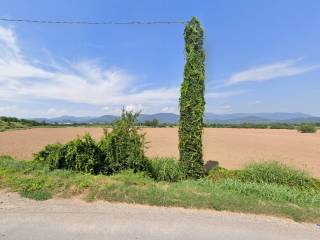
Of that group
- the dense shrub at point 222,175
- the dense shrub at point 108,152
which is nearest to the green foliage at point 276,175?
the dense shrub at point 222,175

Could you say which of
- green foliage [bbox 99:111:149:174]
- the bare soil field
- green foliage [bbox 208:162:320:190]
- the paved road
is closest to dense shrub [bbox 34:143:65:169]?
green foliage [bbox 99:111:149:174]

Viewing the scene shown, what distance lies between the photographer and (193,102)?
32.1ft

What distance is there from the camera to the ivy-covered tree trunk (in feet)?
32.2

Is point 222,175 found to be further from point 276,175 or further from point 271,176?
point 276,175

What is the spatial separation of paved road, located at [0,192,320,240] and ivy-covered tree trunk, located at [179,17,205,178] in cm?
459

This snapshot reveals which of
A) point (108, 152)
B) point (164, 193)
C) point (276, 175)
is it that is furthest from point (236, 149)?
point (164, 193)

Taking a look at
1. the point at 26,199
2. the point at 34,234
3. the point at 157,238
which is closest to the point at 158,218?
the point at 157,238

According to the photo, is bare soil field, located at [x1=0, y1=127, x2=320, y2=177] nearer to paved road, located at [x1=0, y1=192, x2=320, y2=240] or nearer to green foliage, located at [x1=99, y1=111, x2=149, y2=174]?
green foliage, located at [x1=99, y1=111, x2=149, y2=174]

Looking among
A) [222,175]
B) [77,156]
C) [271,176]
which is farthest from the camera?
[222,175]

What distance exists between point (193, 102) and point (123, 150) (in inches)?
113

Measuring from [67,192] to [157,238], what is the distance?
2.79 metres

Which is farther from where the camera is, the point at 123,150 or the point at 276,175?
the point at 276,175

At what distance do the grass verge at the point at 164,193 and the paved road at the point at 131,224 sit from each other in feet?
0.94

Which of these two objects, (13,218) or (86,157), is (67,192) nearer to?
(13,218)
